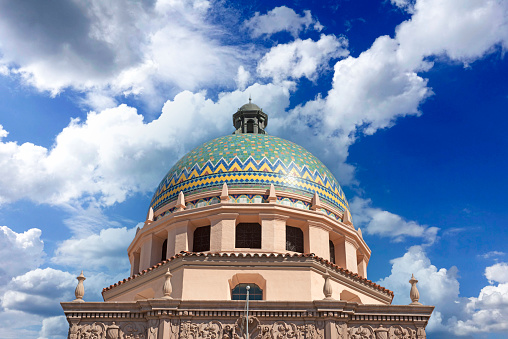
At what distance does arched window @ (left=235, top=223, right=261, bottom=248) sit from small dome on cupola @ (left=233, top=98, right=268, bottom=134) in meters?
7.41

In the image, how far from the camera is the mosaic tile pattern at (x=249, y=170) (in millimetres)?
24359

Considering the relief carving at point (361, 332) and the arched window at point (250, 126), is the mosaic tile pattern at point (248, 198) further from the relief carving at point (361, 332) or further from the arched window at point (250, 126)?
the relief carving at point (361, 332)

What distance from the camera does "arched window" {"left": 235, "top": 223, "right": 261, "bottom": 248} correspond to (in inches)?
897

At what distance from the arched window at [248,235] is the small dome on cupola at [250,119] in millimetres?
7414

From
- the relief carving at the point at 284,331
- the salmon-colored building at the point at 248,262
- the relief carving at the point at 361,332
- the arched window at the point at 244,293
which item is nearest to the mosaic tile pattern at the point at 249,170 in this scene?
the salmon-colored building at the point at 248,262

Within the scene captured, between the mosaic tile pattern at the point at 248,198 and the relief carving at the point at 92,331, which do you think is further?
the mosaic tile pattern at the point at 248,198

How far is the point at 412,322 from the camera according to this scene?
1880 cm

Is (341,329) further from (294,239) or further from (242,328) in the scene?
(294,239)

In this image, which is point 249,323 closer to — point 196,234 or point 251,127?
point 196,234

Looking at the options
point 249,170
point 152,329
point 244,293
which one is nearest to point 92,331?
point 152,329

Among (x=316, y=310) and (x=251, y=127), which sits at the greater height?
(x=251, y=127)

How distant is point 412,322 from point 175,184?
39.3 ft

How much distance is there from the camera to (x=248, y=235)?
75.6ft

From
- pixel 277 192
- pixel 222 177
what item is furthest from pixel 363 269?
pixel 222 177
